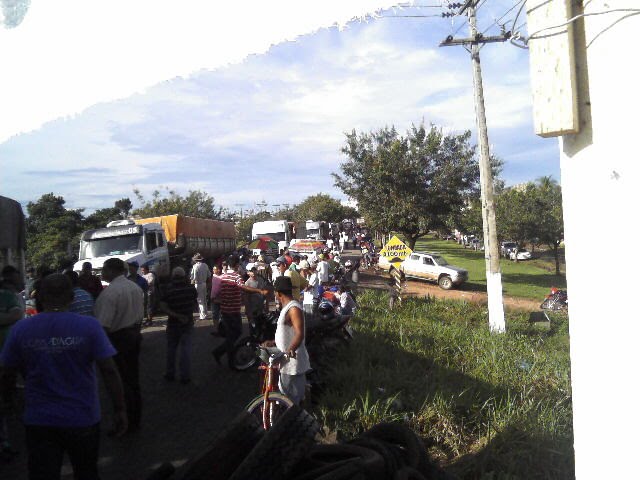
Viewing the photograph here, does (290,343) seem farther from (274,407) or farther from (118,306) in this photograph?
(118,306)

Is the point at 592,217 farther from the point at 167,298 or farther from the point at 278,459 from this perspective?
the point at 167,298

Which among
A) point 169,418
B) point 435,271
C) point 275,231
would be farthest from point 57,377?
point 275,231

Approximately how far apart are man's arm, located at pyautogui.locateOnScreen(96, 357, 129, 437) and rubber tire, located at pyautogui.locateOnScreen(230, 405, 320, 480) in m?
0.84

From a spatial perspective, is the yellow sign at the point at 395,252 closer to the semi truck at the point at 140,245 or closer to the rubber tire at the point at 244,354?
the semi truck at the point at 140,245

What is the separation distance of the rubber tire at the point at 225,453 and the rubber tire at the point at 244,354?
4573 millimetres

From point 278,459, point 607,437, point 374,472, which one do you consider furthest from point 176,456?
point 607,437

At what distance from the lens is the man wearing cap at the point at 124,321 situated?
525 centimetres

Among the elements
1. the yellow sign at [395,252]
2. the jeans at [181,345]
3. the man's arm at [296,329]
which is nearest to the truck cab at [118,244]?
the yellow sign at [395,252]

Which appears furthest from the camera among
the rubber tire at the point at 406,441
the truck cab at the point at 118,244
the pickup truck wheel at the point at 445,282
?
the pickup truck wheel at the point at 445,282

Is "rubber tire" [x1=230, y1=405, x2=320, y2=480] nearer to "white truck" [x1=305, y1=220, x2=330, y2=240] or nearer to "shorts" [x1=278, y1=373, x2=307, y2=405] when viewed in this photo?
"shorts" [x1=278, y1=373, x2=307, y2=405]

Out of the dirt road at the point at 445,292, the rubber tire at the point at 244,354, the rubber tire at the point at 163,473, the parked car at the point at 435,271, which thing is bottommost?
the dirt road at the point at 445,292

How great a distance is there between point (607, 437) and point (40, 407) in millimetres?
3003

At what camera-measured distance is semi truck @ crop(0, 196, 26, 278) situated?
753cm

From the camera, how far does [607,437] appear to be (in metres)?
2.41
